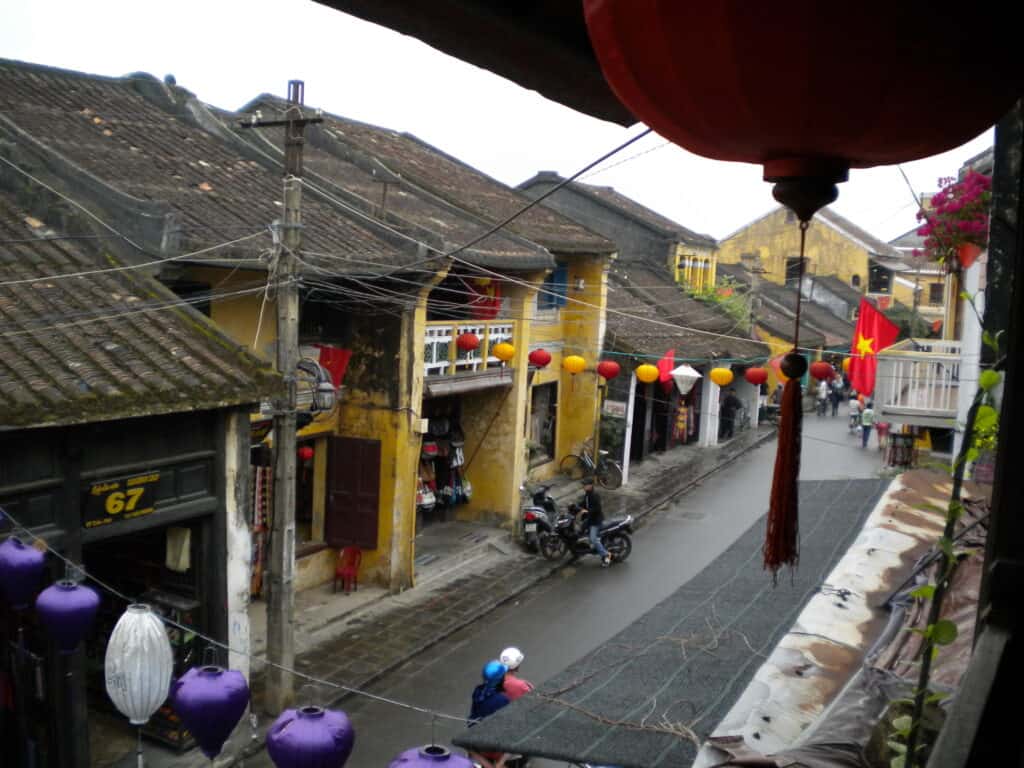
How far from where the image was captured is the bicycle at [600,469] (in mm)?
23406

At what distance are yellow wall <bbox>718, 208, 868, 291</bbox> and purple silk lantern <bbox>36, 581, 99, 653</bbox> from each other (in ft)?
135

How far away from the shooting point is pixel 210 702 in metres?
6.71

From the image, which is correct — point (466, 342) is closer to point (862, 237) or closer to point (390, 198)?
point (390, 198)

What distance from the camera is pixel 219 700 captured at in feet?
22.0

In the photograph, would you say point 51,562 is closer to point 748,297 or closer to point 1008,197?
point 1008,197

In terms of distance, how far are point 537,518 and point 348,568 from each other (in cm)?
422

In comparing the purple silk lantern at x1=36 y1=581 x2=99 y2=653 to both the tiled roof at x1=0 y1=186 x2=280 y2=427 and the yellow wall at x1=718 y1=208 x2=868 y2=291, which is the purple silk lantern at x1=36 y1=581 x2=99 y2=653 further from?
the yellow wall at x1=718 y1=208 x2=868 y2=291

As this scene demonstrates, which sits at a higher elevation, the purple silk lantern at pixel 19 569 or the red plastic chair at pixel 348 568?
the purple silk lantern at pixel 19 569

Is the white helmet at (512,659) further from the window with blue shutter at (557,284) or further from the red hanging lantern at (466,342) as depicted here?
the window with blue shutter at (557,284)

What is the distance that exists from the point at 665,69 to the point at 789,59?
0.24m

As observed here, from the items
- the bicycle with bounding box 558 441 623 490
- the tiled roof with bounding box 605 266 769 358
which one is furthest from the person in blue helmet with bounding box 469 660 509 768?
the tiled roof with bounding box 605 266 769 358

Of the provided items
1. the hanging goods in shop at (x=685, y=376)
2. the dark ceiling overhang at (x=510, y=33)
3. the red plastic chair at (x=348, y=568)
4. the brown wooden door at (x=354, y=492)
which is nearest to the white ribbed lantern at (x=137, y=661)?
the dark ceiling overhang at (x=510, y=33)

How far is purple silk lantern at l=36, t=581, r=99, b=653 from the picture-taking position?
22.9 ft

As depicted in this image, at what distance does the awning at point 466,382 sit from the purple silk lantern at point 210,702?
9168mm
